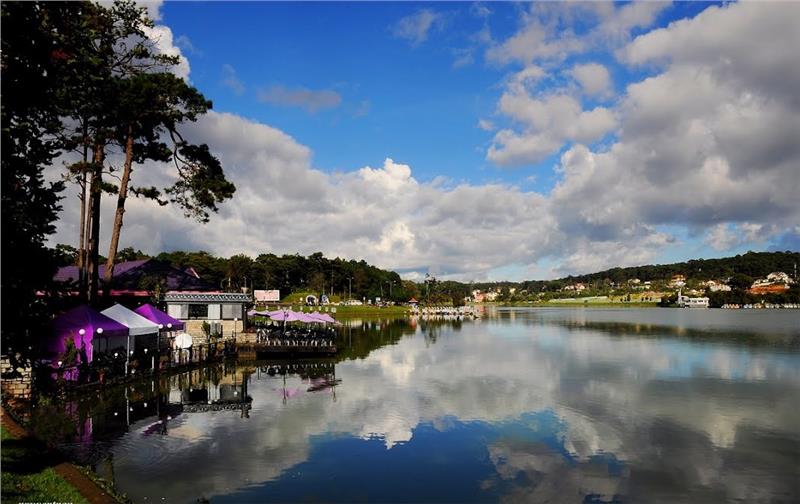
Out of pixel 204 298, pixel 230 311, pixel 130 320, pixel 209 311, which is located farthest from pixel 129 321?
pixel 230 311

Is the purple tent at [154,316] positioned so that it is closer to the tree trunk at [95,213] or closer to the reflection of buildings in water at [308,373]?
the tree trunk at [95,213]

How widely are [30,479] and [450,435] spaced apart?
12191 mm

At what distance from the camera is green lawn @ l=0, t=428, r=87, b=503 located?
32.2 ft

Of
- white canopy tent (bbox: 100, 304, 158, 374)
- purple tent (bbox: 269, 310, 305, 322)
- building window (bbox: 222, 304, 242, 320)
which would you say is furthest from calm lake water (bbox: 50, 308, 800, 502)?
building window (bbox: 222, 304, 242, 320)

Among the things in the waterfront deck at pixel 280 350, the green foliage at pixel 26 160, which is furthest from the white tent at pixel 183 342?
the green foliage at pixel 26 160

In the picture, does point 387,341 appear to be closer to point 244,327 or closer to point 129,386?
point 244,327

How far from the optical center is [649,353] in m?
44.9

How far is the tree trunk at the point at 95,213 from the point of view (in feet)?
92.9

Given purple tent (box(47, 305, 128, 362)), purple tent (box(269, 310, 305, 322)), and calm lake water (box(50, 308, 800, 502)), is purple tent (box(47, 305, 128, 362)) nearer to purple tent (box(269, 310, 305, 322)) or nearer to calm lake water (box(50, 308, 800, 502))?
calm lake water (box(50, 308, 800, 502))

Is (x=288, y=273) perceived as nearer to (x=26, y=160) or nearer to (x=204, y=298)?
(x=204, y=298)

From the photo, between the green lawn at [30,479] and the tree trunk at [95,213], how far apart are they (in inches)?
671

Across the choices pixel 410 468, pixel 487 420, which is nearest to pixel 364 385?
pixel 487 420

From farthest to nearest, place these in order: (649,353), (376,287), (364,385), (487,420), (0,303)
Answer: (376,287)
(649,353)
(364,385)
(487,420)
(0,303)

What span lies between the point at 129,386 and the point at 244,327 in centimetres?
2035
